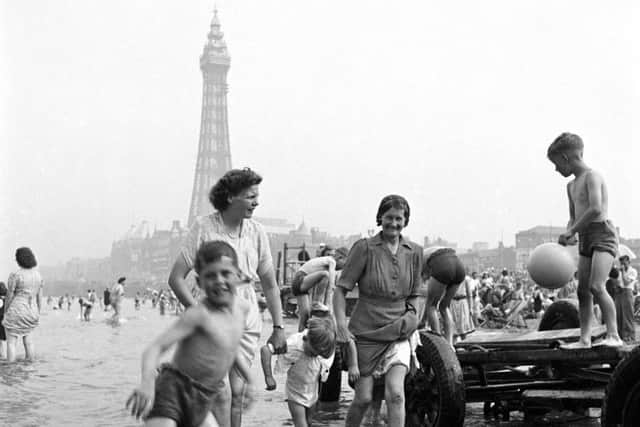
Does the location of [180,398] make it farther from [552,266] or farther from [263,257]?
[552,266]

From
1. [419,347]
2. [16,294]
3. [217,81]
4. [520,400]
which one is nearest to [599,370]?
[520,400]

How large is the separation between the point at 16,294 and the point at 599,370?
8.10 metres

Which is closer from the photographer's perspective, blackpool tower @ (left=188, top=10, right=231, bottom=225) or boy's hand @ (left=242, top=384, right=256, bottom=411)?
boy's hand @ (left=242, top=384, right=256, bottom=411)

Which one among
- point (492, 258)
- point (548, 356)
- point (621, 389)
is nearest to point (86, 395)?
point (548, 356)

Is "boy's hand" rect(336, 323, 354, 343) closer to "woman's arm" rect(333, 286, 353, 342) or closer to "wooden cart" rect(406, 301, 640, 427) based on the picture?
"woman's arm" rect(333, 286, 353, 342)

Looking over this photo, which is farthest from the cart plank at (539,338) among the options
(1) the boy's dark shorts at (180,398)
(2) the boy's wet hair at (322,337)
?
(1) the boy's dark shorts at (180,398)

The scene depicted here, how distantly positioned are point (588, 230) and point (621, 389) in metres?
1.26

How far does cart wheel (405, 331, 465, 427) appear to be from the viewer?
5.89 m

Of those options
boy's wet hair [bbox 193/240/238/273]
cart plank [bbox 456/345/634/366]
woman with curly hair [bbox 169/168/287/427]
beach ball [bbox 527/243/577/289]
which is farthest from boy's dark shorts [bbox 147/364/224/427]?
beach ball [bbox 527/243/577/289]

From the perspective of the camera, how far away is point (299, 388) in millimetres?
5809

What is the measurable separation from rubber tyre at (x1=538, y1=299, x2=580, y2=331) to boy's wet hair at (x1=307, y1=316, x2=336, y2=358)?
3.26m

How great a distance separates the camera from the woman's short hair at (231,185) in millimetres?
4984

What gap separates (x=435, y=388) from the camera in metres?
6.17

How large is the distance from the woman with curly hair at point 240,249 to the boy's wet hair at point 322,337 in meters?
0.72
